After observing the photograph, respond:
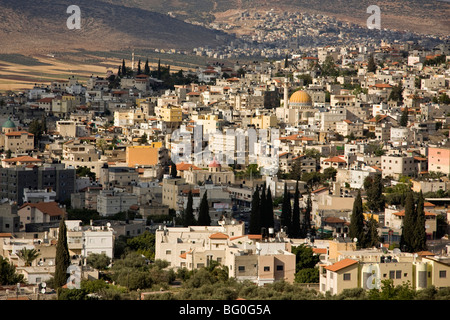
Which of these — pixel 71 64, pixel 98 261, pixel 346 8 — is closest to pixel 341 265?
pixel 98 261

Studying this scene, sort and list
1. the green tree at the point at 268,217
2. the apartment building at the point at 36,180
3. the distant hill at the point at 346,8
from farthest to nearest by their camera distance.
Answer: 1. the distant hill at the point at 346,8
2. the apartment building at the point at 36,180
3. the green tree at the point at 268,217

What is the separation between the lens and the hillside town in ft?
78.8

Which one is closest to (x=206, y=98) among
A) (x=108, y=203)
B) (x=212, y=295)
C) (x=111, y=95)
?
(x=111, y=95)

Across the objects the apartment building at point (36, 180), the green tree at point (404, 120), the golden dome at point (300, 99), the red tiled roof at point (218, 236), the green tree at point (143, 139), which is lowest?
the red tiled roof at point (218, 236)

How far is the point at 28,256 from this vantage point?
25078 mm

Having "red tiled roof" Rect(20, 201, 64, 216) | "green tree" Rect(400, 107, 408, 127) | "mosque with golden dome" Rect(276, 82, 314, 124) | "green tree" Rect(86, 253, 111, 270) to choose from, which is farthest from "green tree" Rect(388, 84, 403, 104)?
"green tree" Rect(86, 253, 111, 270)

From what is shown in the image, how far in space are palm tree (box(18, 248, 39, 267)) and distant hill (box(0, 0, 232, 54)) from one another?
110 meters

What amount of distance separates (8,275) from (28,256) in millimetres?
1997

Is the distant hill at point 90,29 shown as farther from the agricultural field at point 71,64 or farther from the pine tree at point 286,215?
the pine tree at point 286,215

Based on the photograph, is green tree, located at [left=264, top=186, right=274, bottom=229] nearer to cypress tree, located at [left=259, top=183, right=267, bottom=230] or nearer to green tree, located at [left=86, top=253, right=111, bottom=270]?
cypress tree, located at [left=259, top=183, right=267, bottom=230]

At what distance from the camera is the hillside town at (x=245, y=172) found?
24016 millimetres

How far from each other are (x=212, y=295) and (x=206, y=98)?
39.1 m

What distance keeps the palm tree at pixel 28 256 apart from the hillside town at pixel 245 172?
0.04 meters

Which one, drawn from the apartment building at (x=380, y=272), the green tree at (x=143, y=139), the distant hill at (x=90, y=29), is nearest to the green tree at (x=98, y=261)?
the apartment building at (x=380, y=272)
